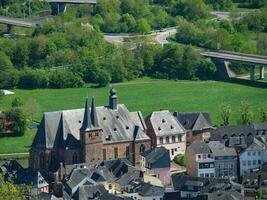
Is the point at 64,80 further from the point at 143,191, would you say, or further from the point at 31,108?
the point at 143,191

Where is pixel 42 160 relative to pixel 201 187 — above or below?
below

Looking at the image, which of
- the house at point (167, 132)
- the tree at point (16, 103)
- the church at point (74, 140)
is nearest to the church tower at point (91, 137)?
the church at point (74, 140)

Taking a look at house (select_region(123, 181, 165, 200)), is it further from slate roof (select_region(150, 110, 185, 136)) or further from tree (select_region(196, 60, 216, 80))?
tree (select_region(196, 60, 216, 80))

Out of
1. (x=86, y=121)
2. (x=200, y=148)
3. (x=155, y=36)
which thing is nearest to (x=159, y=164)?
(x=200, y=148)

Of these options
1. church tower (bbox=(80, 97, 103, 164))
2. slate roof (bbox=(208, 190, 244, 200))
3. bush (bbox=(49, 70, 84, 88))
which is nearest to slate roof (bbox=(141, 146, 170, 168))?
church tower (bbox=(80, 97, 103, 164))

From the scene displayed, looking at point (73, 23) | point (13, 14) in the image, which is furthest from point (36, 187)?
point (13, 14)

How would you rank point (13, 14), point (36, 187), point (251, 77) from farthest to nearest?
point (13, 14) < point (251, 77) < point (36, 187)

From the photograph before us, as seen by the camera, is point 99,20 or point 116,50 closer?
point 116,50

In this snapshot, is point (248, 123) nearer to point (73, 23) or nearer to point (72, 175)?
point (72, 175)
